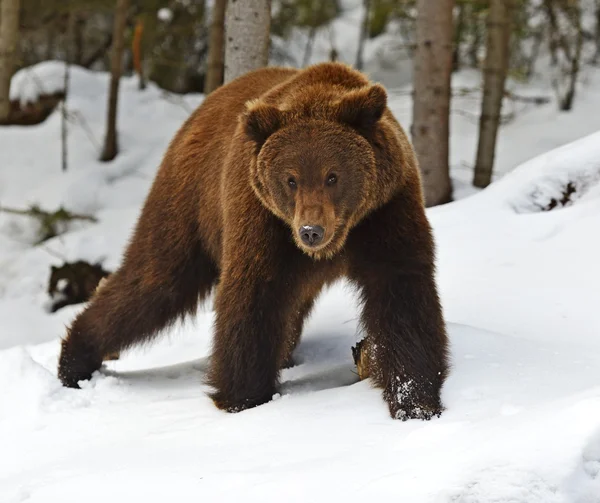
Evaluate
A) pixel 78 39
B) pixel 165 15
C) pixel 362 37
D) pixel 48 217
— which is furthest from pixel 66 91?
pixel 362 37

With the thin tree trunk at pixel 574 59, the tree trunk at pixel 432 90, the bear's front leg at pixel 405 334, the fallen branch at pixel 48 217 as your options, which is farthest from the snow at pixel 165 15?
the bear's front leg at pixel 405 334

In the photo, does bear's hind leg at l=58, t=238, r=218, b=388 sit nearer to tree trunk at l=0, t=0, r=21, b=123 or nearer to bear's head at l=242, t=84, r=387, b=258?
bear's head at l=242, t=84, r=387, b=258

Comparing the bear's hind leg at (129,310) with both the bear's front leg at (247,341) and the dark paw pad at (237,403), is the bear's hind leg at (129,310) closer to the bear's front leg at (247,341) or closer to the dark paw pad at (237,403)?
the bear's front leg at (247,341)

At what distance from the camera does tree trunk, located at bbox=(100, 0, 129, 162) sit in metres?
13.7

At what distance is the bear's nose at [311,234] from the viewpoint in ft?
13.1

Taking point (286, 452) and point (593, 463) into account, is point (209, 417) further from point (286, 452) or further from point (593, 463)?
point (593, 463)

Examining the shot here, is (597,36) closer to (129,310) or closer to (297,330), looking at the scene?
(297,330)

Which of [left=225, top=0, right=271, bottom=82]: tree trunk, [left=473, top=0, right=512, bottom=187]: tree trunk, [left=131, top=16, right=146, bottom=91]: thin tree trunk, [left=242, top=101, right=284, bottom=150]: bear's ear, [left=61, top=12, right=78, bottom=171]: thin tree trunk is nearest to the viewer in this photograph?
[left=242, top=101, right=284, bottom=150]: bear's ear

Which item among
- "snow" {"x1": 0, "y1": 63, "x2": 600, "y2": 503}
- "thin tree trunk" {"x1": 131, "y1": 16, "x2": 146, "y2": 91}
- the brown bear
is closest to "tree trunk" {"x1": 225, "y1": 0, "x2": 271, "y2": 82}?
"snow" {"x1": 0, "y1": 63, "x2": 600, "y2": 503}

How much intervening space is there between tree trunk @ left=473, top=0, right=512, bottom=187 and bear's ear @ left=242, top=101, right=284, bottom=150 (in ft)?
23.6

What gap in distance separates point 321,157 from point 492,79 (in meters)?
7.69

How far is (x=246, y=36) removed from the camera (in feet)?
23.7

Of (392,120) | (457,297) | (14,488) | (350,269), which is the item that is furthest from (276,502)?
(457,297)

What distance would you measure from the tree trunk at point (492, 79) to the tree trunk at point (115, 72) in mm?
5829
